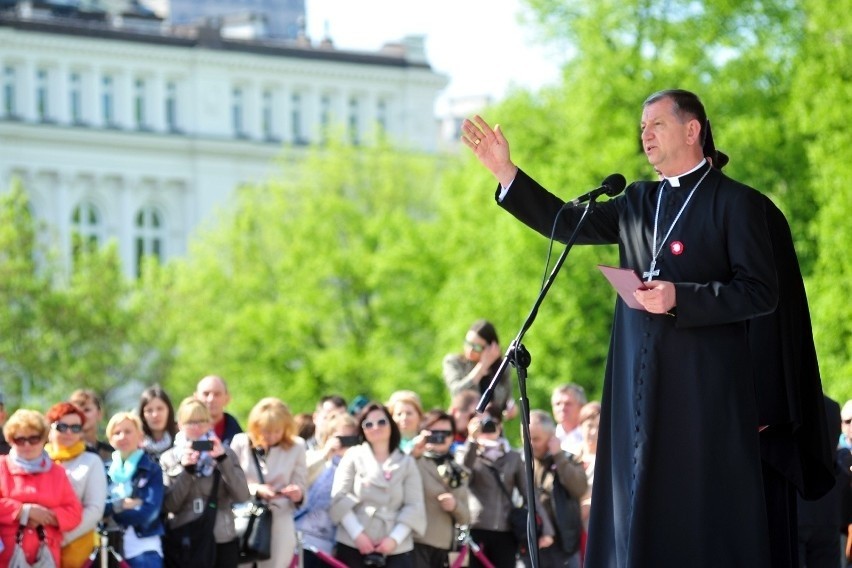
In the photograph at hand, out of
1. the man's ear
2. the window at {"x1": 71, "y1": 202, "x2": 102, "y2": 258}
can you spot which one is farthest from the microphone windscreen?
the window at {"x1": 71, "y1": 202, "x2": 102, "y2": 258}

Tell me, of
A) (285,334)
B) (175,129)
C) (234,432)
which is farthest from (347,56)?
(234,432)

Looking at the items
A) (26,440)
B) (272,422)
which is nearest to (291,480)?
(272,422)

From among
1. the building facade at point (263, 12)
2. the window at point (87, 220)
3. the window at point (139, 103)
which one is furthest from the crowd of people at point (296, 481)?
the building facade at point (263, 12)

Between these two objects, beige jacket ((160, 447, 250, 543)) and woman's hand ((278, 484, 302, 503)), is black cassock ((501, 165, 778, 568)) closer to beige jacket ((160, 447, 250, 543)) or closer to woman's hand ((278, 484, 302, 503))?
beige jacket ((160, 447, 250, 543))

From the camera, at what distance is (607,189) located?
8.01m

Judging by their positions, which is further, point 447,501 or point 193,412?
point 447,501

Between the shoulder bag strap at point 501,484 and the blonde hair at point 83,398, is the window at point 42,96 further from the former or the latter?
the shoulder bag strap at point 501,484

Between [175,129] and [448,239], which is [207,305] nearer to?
[448,239]

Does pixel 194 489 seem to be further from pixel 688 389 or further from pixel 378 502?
pixel 688 389

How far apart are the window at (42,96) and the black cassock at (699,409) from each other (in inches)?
2818

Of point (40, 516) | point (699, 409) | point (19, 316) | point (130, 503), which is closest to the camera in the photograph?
point (699, 409)

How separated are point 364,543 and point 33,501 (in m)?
2.43

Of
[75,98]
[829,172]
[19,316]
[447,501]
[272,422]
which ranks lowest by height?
[447,501]

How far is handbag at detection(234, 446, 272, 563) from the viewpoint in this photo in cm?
1458
